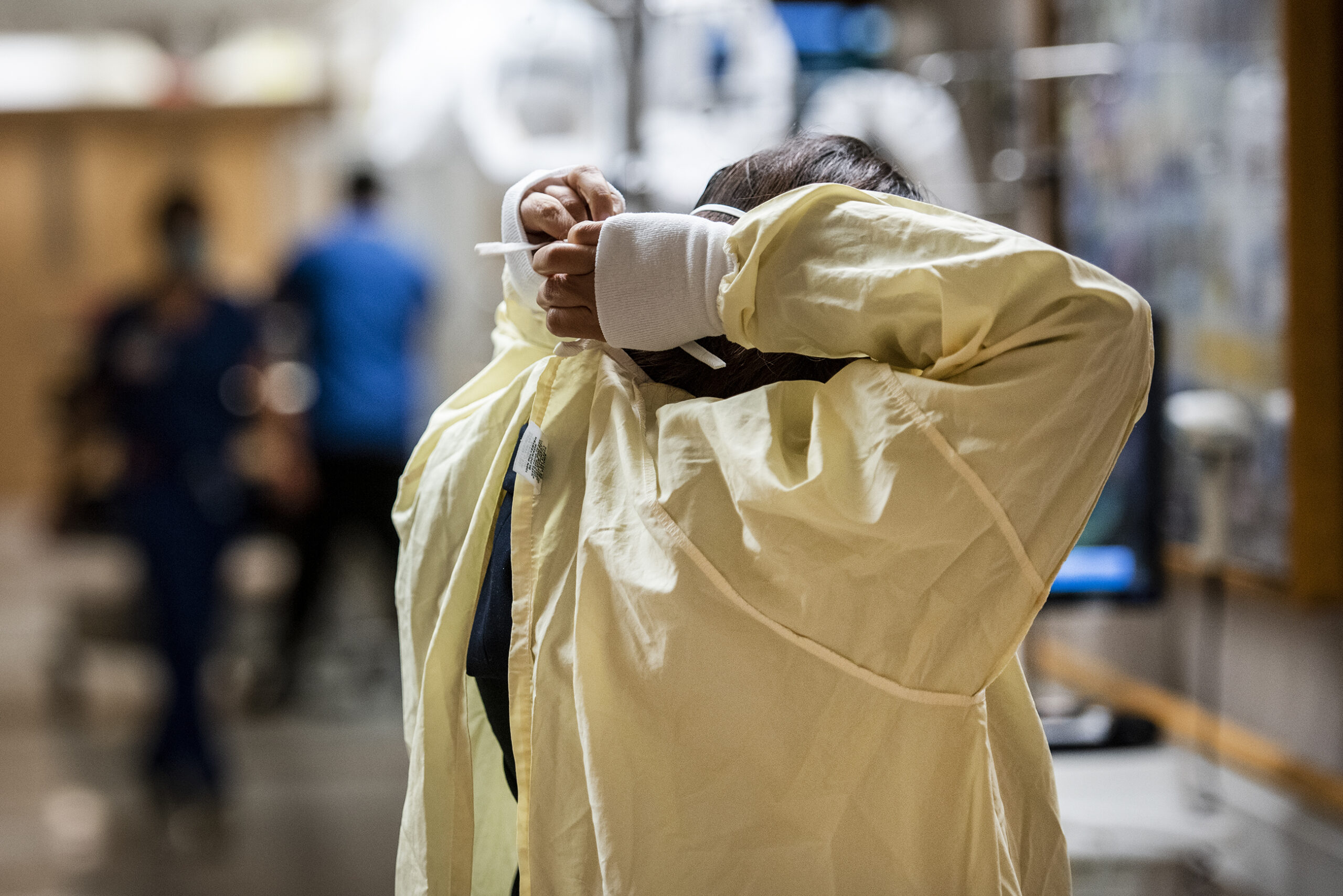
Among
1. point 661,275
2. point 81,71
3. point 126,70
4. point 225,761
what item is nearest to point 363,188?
point 225,761

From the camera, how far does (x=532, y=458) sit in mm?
830

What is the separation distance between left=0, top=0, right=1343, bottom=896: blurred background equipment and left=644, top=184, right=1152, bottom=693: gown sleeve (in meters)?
0.26

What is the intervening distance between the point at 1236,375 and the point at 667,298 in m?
1.35

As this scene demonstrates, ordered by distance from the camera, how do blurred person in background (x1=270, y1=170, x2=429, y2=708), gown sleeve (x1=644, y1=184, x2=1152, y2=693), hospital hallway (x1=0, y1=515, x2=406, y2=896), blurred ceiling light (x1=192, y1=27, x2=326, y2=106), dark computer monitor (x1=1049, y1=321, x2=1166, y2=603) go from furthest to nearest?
blurred ceiling light (x1=192, y1=27, x2=326, y2=106) < blurred person in background (x1=270, y1=170, x2=429, y2=708) < hospital hallway (x1=0, y1=515, x2=406, y2=896) < dark computer monitor (x1=1049, y1=321, x2=1166, y2=603) < gown sleeve (x1=644, y1=184, x2=1152, y2=693)

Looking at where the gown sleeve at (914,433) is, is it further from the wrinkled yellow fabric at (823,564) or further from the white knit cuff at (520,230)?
the white knit cuff at (520,230)

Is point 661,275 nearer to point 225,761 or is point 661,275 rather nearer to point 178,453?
point 178,453

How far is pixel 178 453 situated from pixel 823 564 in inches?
110

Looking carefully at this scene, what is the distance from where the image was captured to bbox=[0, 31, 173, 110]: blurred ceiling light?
780cm

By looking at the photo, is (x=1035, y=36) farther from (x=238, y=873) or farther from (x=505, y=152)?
(x=238, y=873)

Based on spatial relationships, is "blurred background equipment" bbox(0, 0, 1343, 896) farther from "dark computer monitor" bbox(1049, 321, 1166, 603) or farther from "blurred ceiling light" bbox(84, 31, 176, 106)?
"blurred ceiling light" bbox(84, 31, 176, 106)

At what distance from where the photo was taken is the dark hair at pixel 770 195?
0.86m

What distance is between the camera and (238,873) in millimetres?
2811

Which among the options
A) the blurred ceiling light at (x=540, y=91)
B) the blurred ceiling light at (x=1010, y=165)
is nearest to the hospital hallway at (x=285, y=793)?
the blurred ceiling light at (x=1010, y=165)

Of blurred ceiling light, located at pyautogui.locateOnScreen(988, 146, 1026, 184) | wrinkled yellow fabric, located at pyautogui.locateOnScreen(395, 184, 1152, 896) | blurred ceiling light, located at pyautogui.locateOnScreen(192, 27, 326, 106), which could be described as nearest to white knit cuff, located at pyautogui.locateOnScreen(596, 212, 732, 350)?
wrinkled yellow fabric, located at pyautogui.locateOnScreen(395, 184, 1152, 896)
